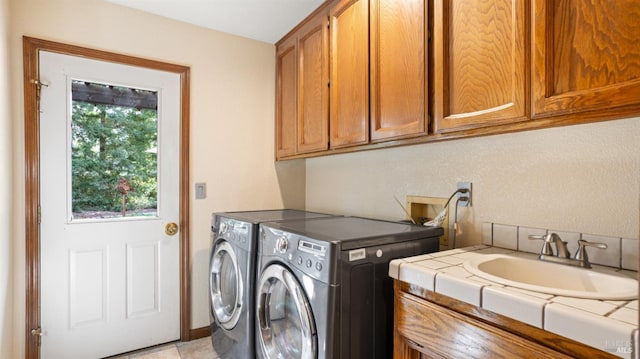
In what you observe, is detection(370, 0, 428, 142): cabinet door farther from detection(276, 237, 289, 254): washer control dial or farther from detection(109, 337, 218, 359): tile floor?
detection(109, 337, 218, 359): tile floor

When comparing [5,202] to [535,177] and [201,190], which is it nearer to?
[201,190]

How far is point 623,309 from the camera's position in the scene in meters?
0.76

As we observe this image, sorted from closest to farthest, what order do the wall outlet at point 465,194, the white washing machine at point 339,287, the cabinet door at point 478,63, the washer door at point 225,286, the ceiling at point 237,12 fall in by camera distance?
the cabinet door at point 478,63
the white washing machine at point 339,287
the wall outlet at point 465,194
the washer door at point 225,286
the ceiling at point 237,12

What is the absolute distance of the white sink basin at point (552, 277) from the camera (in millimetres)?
872

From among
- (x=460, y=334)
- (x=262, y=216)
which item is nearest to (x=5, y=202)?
(x=262, y=216)

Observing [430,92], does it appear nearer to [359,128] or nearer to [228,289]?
[359,128]

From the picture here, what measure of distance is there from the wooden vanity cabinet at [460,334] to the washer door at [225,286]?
98 centimetres

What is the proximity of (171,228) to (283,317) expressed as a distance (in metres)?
1.22

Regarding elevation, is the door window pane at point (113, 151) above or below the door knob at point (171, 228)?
above

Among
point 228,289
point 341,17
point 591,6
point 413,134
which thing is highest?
point 341,17

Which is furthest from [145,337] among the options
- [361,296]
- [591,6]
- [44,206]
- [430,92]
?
[591,6]

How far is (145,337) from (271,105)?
6.39 feet

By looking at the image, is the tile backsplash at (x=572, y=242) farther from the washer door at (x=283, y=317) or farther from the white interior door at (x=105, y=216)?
the white interior door at (x=105, y=216)

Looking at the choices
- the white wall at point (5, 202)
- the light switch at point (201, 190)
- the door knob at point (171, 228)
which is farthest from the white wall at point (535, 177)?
the white wall at point (5, 202)
